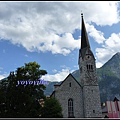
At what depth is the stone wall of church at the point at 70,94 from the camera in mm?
35047

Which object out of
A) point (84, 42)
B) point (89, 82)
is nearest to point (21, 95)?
point (89, 82)

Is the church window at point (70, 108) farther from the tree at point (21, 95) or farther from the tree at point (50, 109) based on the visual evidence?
the tree at point (21, 95)

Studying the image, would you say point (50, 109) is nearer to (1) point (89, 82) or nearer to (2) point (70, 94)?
(2) point (70, 94)

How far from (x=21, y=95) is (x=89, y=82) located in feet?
53.6

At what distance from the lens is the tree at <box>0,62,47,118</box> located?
23720 mm

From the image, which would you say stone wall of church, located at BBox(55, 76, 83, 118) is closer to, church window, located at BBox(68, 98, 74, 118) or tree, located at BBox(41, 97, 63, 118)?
church window, located at BBox(68, 98, 74, 118)

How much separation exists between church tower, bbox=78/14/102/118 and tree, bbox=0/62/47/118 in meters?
11.0

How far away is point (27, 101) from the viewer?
81.0 feet

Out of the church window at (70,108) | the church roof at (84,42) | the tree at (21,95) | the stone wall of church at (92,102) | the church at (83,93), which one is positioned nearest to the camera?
the tree at (21,95)

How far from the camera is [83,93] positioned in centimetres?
3656

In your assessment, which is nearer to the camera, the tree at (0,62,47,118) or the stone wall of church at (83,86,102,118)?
the tree at (0,62,47,118)

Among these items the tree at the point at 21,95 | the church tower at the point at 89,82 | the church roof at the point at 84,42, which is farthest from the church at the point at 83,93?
the tree at the point at 21,95

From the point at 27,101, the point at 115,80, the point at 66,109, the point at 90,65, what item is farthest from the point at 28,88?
the point at 115,80

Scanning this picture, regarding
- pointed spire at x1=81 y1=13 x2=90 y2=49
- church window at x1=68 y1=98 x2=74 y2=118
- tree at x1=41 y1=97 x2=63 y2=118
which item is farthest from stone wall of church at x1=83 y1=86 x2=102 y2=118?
pointed spire at x1=81 y1=13 x2=90 y2=49
